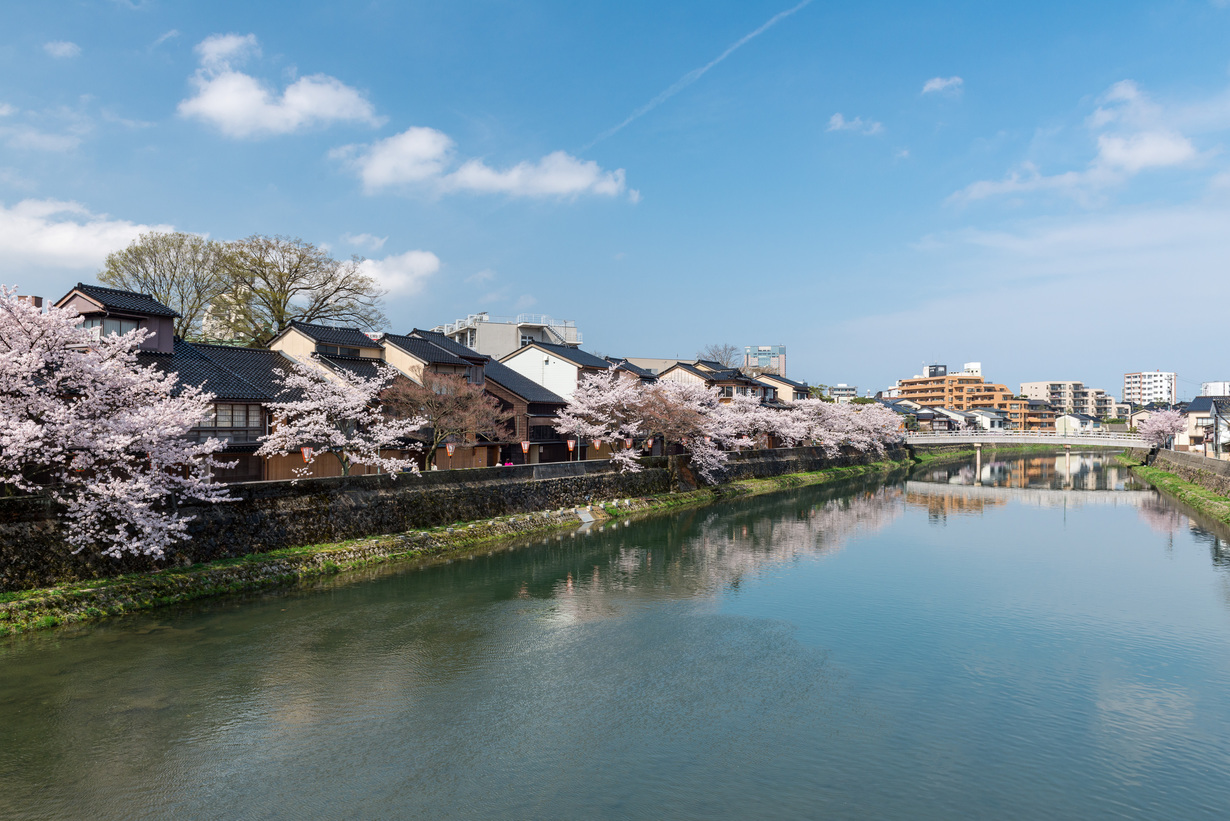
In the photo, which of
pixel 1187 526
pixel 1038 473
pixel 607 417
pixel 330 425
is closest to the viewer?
pixel 330 425

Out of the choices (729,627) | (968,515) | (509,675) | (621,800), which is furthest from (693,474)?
(621,800)

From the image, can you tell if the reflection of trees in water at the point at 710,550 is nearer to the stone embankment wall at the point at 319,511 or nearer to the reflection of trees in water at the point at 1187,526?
the stone embankment wall at the point at 319,511

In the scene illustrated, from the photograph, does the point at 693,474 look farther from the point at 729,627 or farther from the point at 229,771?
the point at 229,771

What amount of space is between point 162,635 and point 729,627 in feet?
49.2

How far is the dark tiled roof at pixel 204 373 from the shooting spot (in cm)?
2912

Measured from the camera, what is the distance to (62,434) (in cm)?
1825

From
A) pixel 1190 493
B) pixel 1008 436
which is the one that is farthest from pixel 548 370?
pixel 1008 436

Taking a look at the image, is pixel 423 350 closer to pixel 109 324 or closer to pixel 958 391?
pixel 109 324

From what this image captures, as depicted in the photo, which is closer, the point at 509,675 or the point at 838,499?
the point at 509,675

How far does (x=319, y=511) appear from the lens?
2705 cm

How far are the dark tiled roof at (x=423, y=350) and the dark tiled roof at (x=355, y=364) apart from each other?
197 centimetres

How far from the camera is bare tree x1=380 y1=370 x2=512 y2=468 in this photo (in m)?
34.7

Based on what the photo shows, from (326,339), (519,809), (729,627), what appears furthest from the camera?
(326,339)

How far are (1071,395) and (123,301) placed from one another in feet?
627
